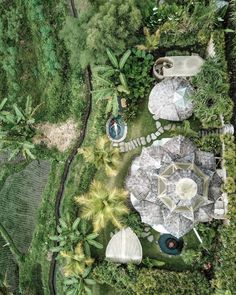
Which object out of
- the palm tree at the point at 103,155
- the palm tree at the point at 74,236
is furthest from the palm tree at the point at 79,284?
the palm tree at the point at 103,155

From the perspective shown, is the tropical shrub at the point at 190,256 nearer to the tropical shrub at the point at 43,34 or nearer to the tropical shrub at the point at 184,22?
the tropical shrub at the point at 184,22

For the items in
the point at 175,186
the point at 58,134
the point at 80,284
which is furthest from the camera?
the point at 58,134

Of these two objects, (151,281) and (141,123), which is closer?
(151,281)

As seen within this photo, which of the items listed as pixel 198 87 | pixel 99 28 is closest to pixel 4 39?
pixel 99 28

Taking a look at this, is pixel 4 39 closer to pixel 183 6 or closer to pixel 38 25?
pixel 38 25

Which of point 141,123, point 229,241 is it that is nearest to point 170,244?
point 229,241

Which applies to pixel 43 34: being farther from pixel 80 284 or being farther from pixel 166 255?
pixel 166 255

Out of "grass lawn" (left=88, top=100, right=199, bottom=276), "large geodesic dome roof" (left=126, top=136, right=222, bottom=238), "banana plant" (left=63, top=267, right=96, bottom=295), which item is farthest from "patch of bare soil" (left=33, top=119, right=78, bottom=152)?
"banana plant" (left=63, top=267, right=96, bottom=295)

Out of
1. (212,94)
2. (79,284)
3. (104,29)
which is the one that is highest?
(104,29)

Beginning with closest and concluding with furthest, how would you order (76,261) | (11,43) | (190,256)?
(190,256) → (76,261) → (11,43)
